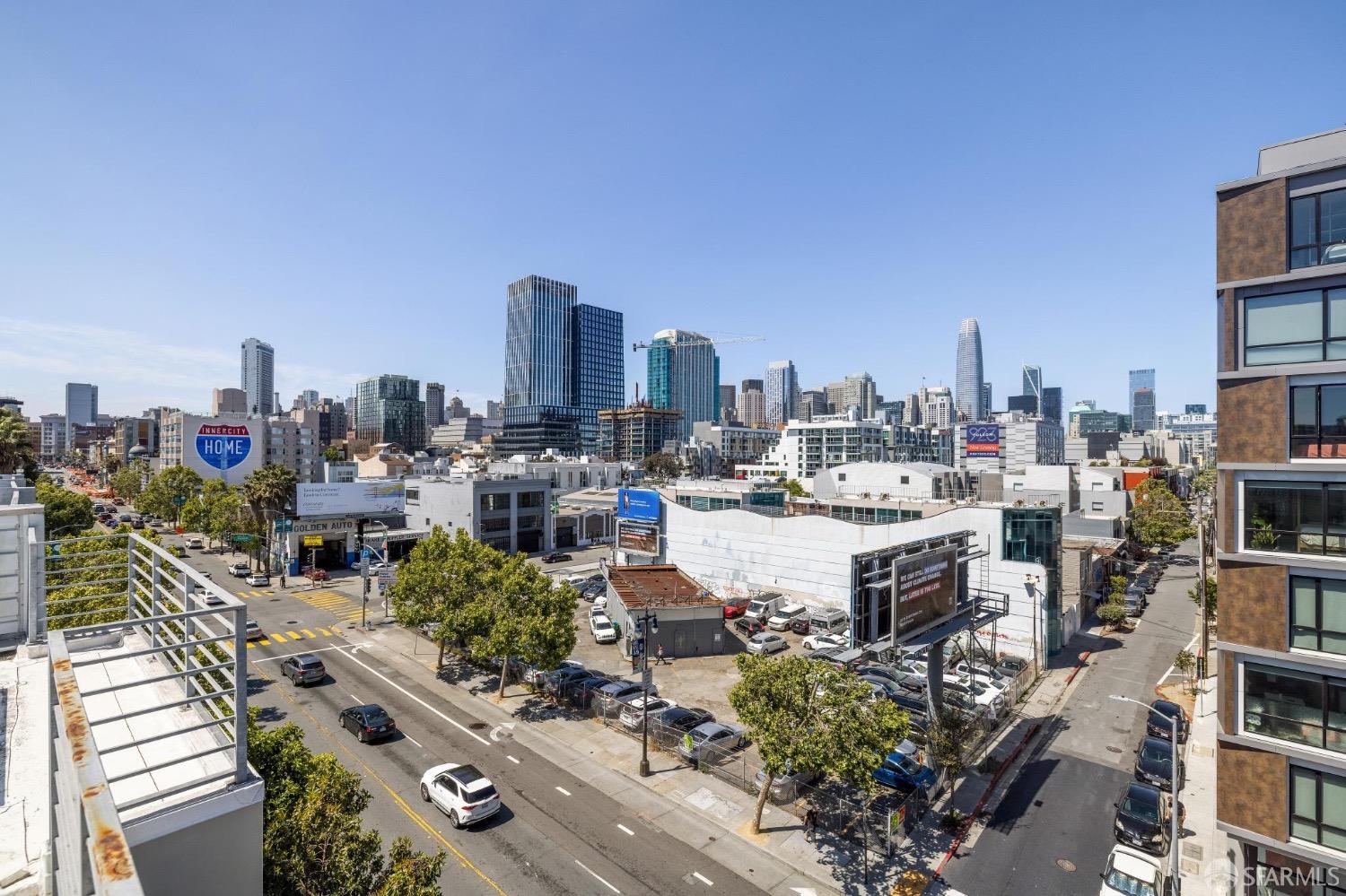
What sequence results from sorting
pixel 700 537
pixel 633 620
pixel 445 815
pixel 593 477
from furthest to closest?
1. pixel 593 477
2. pixel 700 537
3. pixel 633 620
4. pixel 445 815

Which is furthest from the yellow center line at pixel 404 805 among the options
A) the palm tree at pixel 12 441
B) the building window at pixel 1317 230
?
the palm tree at pixel 12 441

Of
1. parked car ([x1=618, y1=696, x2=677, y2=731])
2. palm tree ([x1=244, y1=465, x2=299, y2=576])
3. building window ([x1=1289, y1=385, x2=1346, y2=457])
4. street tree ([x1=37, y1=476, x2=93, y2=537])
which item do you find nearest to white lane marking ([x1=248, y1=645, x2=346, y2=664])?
parked car ([x1=618, y1=696, x2=677, y2=731])

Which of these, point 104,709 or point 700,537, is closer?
point 104,709

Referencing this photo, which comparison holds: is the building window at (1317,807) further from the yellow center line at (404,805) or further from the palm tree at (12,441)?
the palm tree at (12,441)

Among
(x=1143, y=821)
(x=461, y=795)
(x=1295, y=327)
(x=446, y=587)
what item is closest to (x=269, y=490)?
(x=446, y=587)

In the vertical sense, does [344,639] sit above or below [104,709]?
below

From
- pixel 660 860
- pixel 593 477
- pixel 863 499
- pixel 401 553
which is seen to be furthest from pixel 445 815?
pixel 593 477

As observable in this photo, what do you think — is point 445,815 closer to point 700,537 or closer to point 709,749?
point 709,749

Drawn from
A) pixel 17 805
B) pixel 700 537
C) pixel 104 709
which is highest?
pixel 104 709
